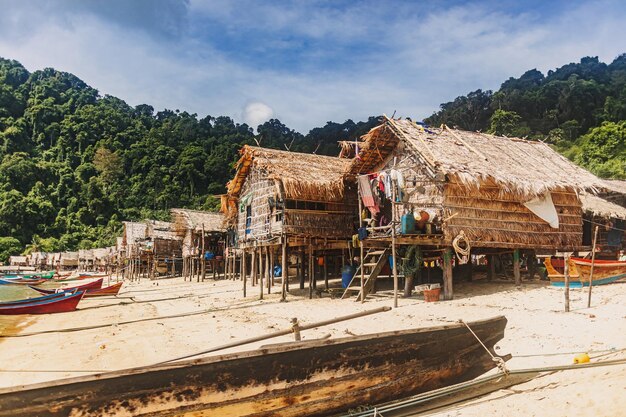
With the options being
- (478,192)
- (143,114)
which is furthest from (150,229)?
(143,114)

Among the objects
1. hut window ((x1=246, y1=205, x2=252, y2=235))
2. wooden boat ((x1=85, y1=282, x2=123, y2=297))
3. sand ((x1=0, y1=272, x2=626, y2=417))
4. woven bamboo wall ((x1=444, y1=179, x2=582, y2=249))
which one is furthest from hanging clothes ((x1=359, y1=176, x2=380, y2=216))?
wooden boat ((x1=85, y1=282, x2=123, y2=297))

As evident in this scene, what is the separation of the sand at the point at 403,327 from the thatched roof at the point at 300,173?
3868 millimetres

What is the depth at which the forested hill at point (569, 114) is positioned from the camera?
36.6 m

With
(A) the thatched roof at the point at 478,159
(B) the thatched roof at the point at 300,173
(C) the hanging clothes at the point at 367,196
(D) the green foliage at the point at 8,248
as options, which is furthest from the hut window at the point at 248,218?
(D) the green foliage at the point at 8,248

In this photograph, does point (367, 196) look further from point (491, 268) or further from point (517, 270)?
point (491, 268)

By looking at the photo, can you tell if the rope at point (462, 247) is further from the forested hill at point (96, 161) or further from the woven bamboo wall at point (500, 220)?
the forested hill at point (96, 161)

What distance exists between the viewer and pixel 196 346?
9.71 metres

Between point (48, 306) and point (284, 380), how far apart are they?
1429 centimetres

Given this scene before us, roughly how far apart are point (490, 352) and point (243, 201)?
52.1ft

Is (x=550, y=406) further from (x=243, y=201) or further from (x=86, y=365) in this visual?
(x=243, y=201)

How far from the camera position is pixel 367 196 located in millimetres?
15008

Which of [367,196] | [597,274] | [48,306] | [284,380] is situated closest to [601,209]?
[597,274]

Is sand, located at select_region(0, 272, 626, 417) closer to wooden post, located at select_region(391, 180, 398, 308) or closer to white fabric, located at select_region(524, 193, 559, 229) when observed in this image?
wooden post, located at select_region(391, 180, 398, 308)

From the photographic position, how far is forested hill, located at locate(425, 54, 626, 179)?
36.6 metres
